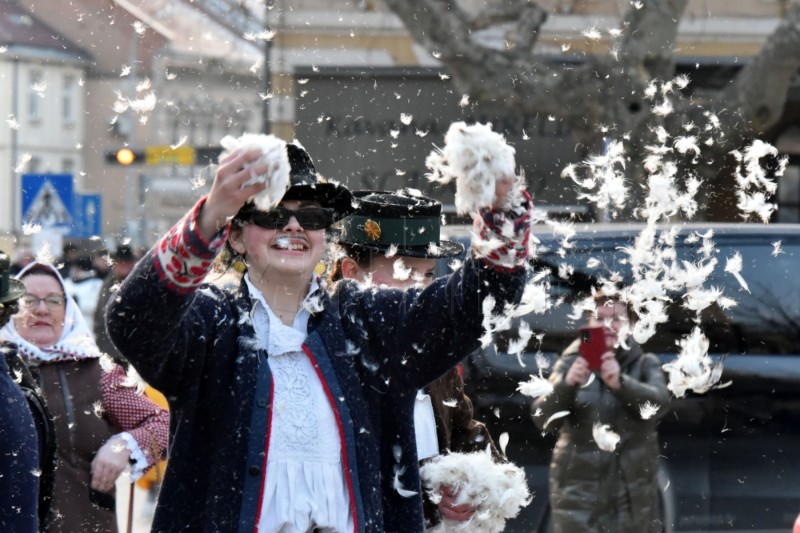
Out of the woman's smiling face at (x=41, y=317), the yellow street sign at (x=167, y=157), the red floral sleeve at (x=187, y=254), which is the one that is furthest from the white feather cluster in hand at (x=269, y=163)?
the yellow street sign at (x=167, y=157)

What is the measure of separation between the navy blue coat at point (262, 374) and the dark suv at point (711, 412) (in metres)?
2.80

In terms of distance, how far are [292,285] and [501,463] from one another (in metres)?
1.17

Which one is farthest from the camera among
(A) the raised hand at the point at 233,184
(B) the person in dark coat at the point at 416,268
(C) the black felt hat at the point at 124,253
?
(C) the black felt hat at the point at 124,253

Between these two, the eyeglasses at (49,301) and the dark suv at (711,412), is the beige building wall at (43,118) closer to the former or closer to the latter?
the dark suv at (711,412)

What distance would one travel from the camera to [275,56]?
→ 15.7 metres

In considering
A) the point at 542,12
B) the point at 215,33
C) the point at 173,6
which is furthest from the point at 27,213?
the point at 542,12

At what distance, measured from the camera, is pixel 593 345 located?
5.63 metres

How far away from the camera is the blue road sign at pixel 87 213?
Answer: 13.2 meters

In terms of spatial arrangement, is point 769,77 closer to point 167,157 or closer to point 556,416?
point 167,157

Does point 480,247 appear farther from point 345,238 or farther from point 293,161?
point 345,238

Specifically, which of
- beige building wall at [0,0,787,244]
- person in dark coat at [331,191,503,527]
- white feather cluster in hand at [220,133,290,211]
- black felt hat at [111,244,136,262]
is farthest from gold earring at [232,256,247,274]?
beige building wall at [0,0,787,244]

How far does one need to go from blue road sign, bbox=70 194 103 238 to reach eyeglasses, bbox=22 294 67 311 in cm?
815

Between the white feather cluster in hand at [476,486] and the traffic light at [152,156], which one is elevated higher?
the traffic light at [152,156]

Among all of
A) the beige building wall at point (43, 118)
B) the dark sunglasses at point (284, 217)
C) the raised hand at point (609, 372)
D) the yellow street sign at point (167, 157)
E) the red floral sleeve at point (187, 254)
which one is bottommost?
the raised hand at point (609, 372)
